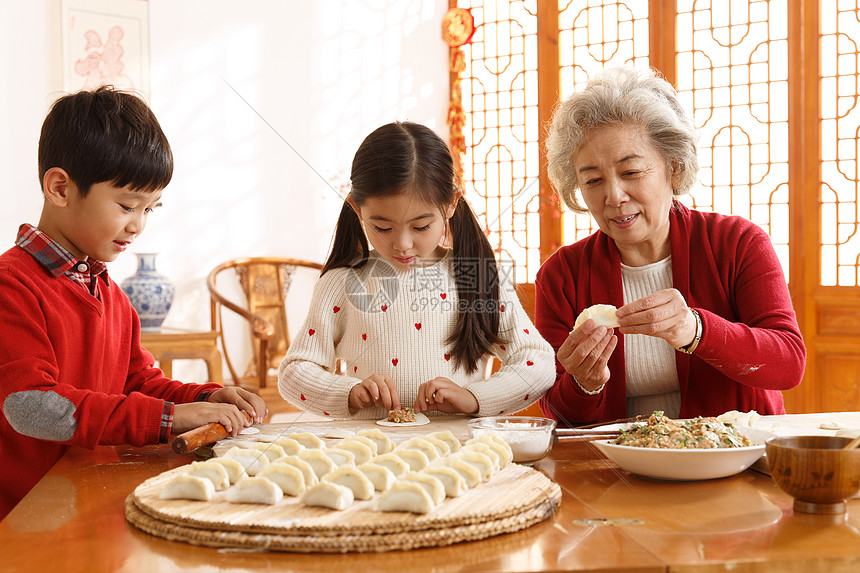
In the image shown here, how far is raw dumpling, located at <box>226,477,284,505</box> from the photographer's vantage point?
0.84 metres

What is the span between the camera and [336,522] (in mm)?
773

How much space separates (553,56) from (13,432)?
11.0ft

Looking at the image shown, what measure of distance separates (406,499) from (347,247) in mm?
974

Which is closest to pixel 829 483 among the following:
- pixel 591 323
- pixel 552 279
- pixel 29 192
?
pixel 591 323

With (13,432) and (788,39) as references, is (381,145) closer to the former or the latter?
(13,432)

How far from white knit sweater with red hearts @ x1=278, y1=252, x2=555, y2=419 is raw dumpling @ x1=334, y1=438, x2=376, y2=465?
1.70 feet

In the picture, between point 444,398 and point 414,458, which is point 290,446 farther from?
point 444,398

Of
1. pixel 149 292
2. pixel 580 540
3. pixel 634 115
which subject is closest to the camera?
pixel 580 540

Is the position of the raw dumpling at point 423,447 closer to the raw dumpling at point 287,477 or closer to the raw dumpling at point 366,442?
the raw dumpling at point 366,442

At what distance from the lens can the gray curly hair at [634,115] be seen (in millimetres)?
1607

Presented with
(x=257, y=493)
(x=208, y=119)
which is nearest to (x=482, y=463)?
(x=257, y=493)

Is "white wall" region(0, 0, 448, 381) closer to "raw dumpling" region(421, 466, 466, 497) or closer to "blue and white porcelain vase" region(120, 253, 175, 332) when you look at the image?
"blue and white porcelain vase" region(120, 253, 175, 332)

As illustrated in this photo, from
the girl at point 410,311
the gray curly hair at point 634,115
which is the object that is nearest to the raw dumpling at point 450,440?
the girl at point 410,311

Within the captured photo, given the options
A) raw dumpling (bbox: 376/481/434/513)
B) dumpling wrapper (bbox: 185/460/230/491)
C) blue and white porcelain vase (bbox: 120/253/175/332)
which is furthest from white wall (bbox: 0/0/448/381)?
raw dumpling (bbox: 376/481/434/513)
